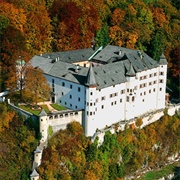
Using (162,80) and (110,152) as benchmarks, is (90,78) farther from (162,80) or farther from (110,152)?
(162,80)

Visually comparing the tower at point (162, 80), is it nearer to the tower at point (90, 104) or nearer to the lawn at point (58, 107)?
the tower at point (90, 104)

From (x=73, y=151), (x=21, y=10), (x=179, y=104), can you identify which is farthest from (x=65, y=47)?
(x=73, y=151)

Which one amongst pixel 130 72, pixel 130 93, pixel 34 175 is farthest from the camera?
pixel 130 93

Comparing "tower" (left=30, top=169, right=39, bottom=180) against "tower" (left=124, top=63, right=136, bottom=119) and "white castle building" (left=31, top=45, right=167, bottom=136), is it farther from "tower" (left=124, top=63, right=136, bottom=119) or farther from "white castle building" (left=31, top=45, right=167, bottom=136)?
"tower" (left=124, top=63, right=136, bottom=119)

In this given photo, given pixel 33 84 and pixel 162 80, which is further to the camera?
pixel 162 80

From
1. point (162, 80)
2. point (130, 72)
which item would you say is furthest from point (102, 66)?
point (162, 80)

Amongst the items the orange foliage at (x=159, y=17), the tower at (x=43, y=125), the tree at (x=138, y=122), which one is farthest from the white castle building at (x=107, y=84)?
the orange foliage at (x=159, y=17)

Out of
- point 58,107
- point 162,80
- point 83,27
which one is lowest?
point 58,107
